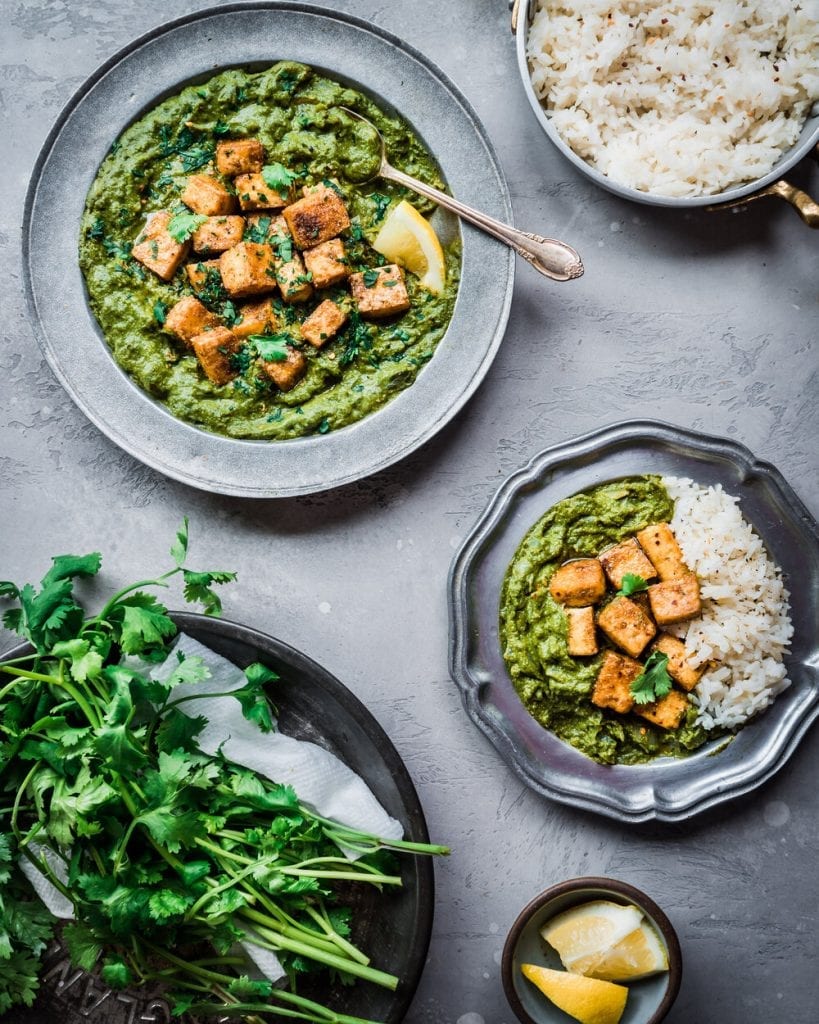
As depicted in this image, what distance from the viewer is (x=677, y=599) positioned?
2639mm

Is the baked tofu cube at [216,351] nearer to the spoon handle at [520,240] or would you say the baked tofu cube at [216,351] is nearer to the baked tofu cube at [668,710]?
the spoon handle at [520,240]

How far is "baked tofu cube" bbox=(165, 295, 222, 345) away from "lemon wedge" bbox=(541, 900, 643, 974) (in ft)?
6.29

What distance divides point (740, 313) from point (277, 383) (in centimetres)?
142

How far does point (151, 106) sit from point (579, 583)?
70.9 inches

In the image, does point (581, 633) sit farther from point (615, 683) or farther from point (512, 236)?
point (512, 236)

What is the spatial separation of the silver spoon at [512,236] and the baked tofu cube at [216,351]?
24.1 inches

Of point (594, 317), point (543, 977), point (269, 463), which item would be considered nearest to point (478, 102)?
point (594, 317)

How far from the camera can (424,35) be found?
283cm

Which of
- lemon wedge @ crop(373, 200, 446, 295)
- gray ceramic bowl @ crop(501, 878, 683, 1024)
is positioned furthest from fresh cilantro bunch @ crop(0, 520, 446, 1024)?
lemon wedge @ crop(373, 200, 446, 295)

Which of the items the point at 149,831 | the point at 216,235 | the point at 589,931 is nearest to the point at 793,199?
the point at 216,235

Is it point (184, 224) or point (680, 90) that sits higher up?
point (680, 90)

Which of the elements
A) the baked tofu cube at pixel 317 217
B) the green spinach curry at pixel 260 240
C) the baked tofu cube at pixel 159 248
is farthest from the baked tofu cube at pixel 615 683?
the baked tofu cube at pixel 159 248

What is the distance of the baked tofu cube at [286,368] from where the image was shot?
266cm

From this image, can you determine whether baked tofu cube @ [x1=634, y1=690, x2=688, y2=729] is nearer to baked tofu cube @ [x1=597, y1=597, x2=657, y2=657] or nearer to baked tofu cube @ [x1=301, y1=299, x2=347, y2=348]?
baked tofu cube @ [x1=597, y1=597, x2=657, y2=657]
